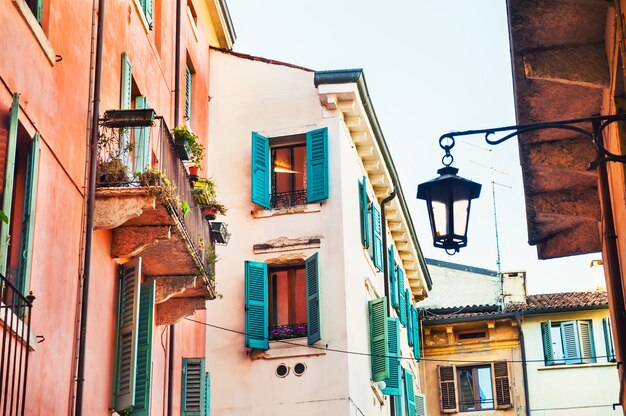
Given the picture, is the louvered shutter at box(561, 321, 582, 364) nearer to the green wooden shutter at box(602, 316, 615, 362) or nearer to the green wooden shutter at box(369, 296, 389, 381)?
the green wooden shutter at box(602, 316, 615, 362)

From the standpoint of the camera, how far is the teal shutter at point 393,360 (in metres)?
24.3

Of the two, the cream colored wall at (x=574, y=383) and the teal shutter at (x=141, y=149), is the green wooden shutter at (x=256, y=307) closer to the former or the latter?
the teal shutter at (x=141, y=149)

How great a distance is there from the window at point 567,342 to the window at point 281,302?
511 inches

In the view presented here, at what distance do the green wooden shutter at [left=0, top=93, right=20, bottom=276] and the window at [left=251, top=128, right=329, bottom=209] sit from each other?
11.7m

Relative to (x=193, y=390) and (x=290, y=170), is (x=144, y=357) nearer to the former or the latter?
(x=193, y=390)

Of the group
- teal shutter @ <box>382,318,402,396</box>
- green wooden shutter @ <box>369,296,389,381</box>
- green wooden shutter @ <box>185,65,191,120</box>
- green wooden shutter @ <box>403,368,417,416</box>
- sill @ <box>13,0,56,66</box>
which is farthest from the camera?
green wooden shutter @ <box>403,368,417,416</box>

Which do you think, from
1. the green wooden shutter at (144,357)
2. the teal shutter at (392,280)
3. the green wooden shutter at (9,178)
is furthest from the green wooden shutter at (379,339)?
the green wooden shutter at (9,178)

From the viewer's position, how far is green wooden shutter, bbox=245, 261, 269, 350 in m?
21.8

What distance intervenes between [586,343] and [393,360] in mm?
10815

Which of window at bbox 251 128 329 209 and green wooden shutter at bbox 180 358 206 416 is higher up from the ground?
window at bbox 251 128 329 209

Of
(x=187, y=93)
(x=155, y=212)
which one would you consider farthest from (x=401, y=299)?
(x=155, y=212)

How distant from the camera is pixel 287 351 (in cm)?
2172

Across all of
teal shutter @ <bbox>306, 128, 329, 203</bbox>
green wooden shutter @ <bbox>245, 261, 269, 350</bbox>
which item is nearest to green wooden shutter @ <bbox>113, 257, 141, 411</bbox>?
green wooden shutter @ <bbox>245, 261, 269, 350</bbox>

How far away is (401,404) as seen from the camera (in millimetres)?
27453
